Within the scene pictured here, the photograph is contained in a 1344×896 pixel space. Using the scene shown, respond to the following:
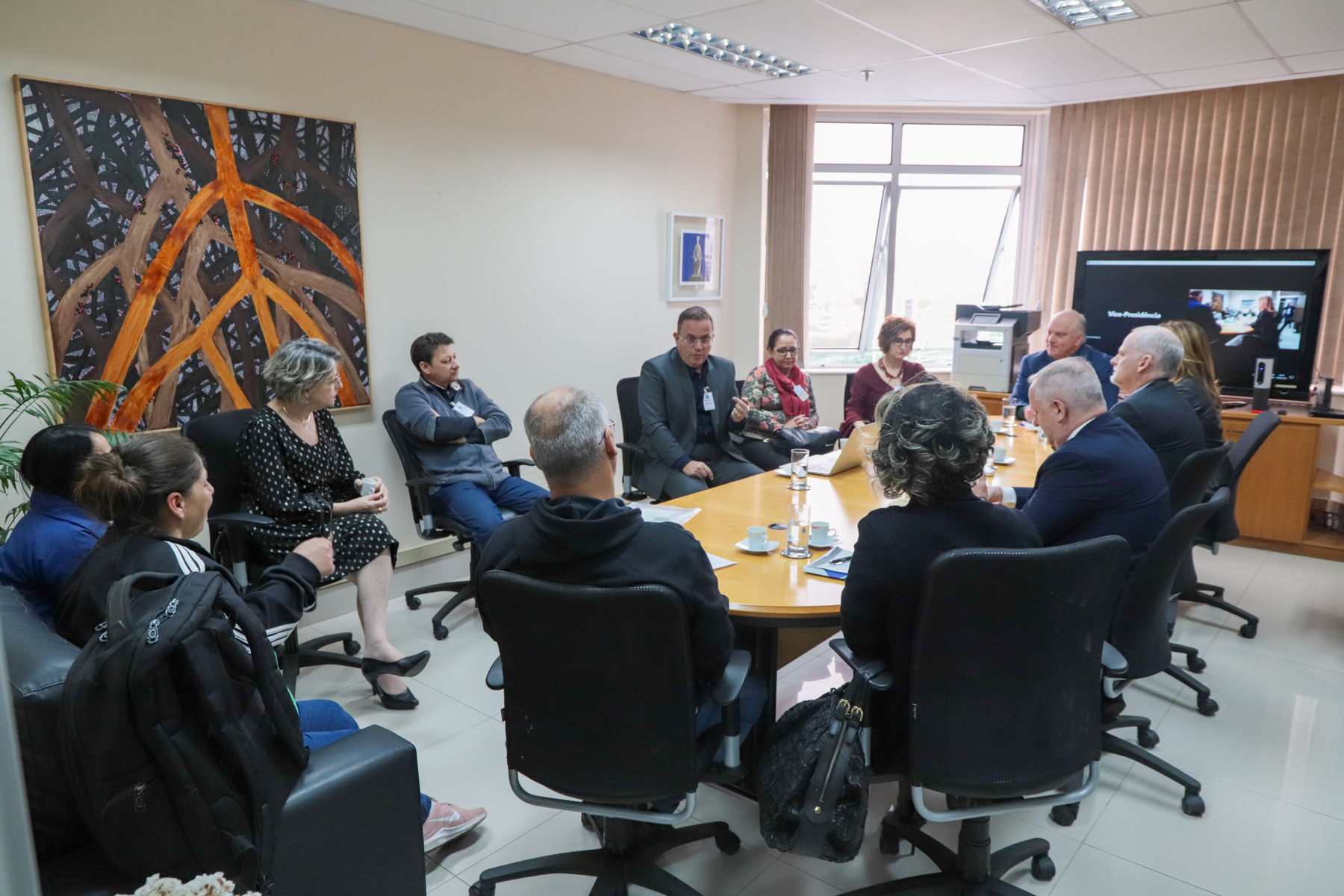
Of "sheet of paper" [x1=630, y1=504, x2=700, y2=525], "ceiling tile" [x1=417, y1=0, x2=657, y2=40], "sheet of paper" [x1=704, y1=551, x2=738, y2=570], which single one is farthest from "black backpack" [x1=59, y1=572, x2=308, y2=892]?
"ceiling tile" [x1=417, y1=0, x2=657, y2=40]

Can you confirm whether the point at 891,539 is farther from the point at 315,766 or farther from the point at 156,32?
the point at 156,32

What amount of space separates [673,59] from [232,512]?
11.1ft

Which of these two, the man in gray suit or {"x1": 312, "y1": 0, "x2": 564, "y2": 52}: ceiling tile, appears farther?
the man in gray suit

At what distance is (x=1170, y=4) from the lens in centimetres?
372

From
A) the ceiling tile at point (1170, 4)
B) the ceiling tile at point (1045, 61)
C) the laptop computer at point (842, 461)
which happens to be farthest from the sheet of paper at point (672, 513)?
the ceiling tile at point (1045, 61)

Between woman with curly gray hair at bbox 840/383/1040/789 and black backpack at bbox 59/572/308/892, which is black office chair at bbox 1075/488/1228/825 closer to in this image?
woman with curly gray hair at bbox 840/383/1040/789

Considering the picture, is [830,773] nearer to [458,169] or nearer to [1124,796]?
[1124,796]

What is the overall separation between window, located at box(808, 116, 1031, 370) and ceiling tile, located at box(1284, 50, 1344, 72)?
2077 mm

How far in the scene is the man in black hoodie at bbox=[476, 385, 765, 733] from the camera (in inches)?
64.2

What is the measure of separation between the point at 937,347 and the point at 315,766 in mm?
6561

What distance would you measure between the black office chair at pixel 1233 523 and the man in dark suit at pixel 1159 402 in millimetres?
265

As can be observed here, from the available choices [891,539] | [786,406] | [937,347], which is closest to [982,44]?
[786,406]

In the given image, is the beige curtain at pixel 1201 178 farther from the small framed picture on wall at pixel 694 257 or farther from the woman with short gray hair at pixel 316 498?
the woman with short gray hair at pixel 316 498

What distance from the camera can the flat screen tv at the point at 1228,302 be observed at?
5.14 meters
